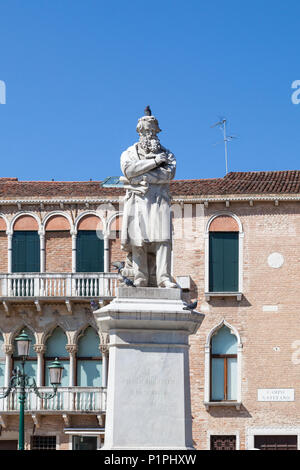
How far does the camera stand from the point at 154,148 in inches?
594

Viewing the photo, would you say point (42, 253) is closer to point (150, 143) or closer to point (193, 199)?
point (193, 199)

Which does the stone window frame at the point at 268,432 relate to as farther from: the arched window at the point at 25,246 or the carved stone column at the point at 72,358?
the arched window at the point at 25,246

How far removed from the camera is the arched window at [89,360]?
4072cm

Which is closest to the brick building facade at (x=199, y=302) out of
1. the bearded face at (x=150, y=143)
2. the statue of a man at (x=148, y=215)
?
the bearded face at (x=150, y=143)

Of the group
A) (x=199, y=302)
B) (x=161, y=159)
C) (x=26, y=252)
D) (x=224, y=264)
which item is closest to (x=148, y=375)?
(x=161, y=159)

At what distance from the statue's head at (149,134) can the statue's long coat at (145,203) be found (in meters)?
0.21

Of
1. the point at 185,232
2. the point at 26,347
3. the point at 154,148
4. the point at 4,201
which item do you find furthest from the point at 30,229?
the point at 154,148

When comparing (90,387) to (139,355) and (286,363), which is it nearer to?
(286,363)

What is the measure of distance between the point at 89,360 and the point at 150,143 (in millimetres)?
26461

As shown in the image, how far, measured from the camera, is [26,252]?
41.8 meters

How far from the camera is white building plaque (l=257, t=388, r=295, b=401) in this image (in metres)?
39.8

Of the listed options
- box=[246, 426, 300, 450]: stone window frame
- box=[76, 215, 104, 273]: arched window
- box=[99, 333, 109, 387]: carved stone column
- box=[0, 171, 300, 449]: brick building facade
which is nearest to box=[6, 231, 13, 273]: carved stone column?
box=[0, 171, 300, 449]: brick building facade

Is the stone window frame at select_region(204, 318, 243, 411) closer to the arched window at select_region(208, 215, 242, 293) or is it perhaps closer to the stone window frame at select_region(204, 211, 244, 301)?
the stone window frame at select_region(204, 211, 244, 301)
